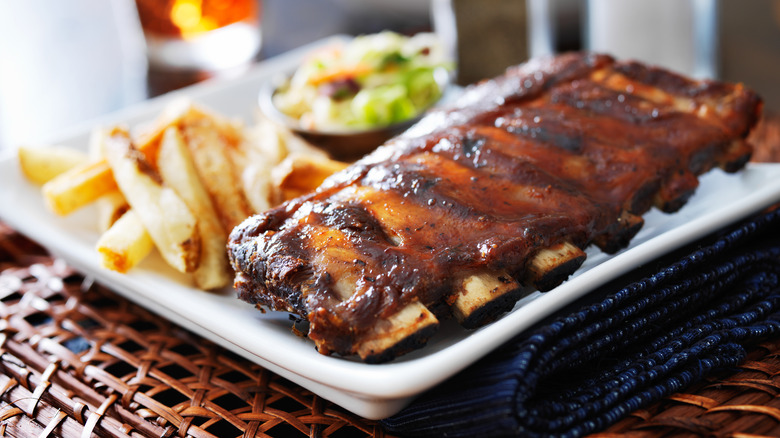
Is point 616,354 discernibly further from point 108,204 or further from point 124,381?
point 108,204

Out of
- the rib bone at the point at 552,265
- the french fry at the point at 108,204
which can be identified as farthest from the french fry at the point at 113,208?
the rib bone at the point at 552,265

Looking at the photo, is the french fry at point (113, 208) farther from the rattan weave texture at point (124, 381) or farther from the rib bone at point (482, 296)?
the rib bone at point (482, 296)

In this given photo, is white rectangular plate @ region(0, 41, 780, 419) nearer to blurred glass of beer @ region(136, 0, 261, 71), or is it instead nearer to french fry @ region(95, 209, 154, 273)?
french fry @ region(95, 209, 154, 273)

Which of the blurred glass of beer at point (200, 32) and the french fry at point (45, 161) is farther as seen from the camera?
the blurred glass of beer at point (200, 32)

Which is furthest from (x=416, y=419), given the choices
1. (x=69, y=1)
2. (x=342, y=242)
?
(x=69, y=1)

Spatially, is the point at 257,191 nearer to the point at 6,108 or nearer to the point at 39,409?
the point at 39,409

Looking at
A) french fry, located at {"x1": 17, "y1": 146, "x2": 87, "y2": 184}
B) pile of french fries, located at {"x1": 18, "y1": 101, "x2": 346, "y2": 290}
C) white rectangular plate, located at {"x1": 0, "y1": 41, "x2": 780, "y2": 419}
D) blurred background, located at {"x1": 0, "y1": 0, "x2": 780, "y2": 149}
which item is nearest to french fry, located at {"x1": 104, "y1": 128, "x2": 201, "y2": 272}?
pile of french fries, located at {"x1": 18, "y1": 101, "x2": 346, "y2": 290}

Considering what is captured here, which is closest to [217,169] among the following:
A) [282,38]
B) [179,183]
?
[179,183]
